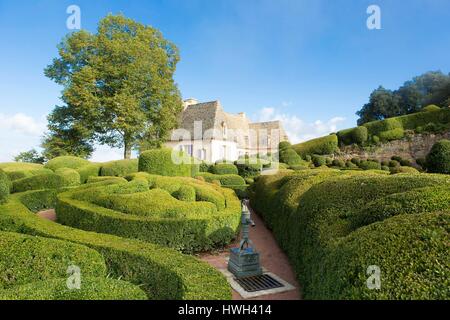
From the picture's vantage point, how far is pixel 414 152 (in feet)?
85.8

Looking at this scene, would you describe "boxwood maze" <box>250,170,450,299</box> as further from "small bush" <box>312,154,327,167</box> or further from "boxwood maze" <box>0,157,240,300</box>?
"small bush" <box>312,154,327,167</box>

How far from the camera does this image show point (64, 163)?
64.5ft

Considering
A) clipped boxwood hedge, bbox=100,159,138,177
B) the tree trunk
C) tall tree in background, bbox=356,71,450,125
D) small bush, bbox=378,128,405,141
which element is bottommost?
clipped boxwood hedge, bbox=100,159,138,177

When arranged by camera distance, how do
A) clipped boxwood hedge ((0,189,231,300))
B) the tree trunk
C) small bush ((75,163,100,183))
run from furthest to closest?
1. the tree trunk
2. small bush ((75,163,100,183))
3. clipped boxwood hedge ((0,189,231,300))

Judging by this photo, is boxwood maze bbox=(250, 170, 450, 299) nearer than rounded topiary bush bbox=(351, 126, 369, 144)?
Yes

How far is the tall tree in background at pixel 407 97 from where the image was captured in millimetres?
39594

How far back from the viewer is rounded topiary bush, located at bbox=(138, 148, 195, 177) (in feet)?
49.0

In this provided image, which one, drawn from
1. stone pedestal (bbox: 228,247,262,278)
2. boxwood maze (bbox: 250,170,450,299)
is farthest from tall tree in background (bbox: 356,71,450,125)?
stone pedestal (bbox: 228,247,262,278)

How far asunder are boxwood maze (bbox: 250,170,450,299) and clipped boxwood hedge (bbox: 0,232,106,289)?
3.93 meters

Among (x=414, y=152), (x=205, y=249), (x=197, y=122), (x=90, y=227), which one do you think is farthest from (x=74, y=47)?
(x=414, y=152)

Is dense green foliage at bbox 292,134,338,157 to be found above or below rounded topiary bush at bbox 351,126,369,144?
below

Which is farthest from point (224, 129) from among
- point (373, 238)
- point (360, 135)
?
point (373, 238)

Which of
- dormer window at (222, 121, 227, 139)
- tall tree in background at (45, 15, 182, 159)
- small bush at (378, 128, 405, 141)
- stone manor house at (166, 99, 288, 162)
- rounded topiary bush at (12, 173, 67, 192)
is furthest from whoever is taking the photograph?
dormer window at (222, 121, 227, 139)

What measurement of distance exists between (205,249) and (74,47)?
2475 cm
